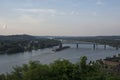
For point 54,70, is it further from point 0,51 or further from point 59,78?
point 0,51

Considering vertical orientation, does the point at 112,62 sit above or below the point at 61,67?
below

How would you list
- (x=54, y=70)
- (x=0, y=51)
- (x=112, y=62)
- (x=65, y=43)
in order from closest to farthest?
1. (x=54, y=70)
2. (x=112, y=62)
3. (x=0, y=51)
4. (x=65, y=43)

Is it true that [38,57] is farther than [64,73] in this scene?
Yes

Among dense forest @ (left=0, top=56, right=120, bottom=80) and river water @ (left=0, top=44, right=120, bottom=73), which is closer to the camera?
dense forest @ (left=0, top=56, right=120, bottom=80)

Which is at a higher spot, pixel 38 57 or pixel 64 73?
pixel 64 73

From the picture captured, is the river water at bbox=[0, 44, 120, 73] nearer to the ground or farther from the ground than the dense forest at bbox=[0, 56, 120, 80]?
nearer to the ground

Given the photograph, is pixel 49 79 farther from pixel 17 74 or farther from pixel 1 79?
pixel 1 79

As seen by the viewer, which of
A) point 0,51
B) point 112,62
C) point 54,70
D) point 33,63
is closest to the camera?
point 54,70

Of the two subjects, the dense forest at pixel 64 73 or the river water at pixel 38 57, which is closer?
the dense forest at pixel 64 73

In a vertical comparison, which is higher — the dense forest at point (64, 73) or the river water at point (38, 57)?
the dense forest at point (64, 73)

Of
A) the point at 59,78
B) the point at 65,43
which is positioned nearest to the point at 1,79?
the point at 59,78

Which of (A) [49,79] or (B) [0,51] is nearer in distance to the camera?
(A) [49,79]
